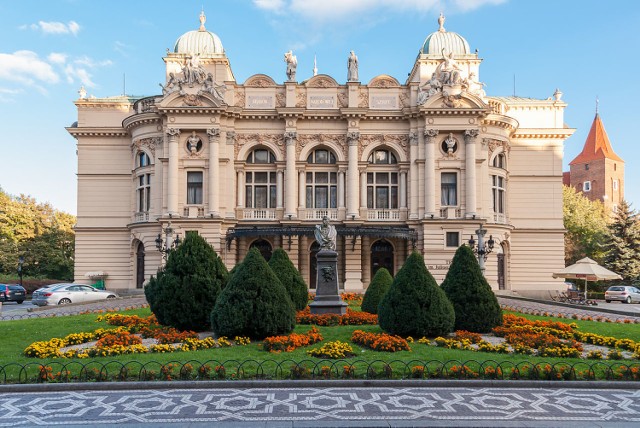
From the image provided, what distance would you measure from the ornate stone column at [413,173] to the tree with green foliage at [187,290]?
25.3m

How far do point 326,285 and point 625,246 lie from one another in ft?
130

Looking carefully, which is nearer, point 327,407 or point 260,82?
point 327,407

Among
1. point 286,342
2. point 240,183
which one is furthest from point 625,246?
point 286,342

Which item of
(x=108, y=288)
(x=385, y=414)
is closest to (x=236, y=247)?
(x=108, y=288)

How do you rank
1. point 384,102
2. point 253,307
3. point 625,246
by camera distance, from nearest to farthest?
point 253,307, point 384,102, point 625,246

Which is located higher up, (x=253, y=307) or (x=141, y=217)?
(x=141, y=217)

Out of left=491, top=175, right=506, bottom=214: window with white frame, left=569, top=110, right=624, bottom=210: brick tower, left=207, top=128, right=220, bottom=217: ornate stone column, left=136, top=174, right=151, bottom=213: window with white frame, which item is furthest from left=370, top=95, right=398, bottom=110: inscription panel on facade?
left=569, top=110, right=624, bottom=210: brick tower

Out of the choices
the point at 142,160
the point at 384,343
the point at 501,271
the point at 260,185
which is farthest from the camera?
the point at 501,271

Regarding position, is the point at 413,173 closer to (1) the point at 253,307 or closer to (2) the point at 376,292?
(2) the point at 376,292

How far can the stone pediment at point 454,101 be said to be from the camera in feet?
135

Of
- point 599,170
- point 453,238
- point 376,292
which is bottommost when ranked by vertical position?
point 376,292

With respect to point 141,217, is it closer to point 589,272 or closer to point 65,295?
point 65,295

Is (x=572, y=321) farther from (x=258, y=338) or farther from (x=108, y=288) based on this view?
(x=108, y=288)

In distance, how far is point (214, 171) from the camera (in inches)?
1615
